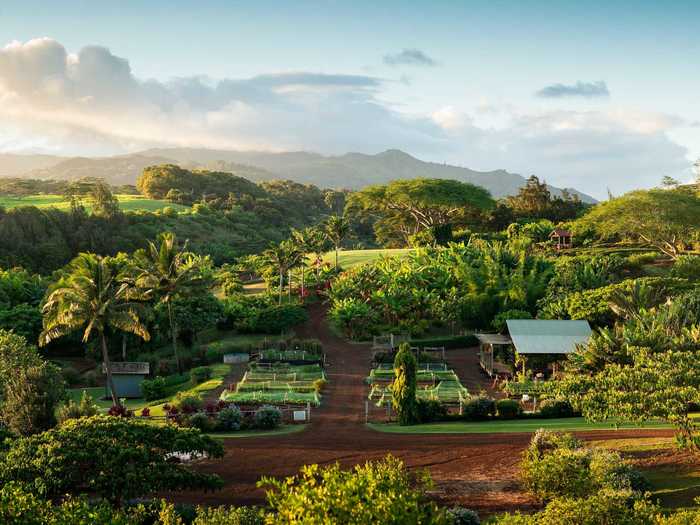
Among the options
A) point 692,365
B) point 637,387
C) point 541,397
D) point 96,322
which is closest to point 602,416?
point 637,387

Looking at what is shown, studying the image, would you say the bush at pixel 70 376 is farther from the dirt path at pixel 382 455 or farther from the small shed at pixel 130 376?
the dirt path at pixel 382 455

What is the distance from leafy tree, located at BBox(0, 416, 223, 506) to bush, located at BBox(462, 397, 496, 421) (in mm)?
14513

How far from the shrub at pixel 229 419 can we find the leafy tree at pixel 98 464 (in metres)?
10.2

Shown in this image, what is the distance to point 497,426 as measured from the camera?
93.1 feet

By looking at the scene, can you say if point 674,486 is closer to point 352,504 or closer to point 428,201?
point 352,504

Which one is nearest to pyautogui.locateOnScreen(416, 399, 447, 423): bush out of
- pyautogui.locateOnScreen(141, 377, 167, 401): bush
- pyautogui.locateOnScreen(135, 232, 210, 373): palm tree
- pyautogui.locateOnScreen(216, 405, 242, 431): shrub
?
pyautogui.locateOnScreen(216, 405, 242, 431): shrub

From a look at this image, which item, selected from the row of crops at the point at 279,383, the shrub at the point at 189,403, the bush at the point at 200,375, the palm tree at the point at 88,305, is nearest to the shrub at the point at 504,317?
the row of crops at the point at 279,383

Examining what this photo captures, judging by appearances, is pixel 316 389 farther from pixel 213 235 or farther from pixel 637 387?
pixel 213 235

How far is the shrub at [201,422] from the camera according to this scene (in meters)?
28.2

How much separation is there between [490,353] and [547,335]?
3688mm

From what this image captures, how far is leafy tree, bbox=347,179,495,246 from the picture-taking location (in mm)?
85500

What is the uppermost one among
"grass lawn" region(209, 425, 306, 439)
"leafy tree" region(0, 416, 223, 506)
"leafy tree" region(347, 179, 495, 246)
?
"leafy tree" region(347, 179, 495, 246)

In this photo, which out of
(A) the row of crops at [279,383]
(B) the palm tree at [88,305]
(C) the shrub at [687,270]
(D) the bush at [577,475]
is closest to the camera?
(D) the bush at [577,475]

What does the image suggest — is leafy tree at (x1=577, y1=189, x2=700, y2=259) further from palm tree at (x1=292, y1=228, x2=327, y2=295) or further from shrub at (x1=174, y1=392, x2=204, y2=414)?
shrub at (x1=174, y1=392, x2=204, y2=414)
